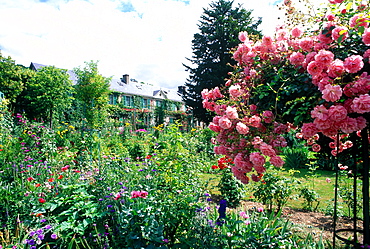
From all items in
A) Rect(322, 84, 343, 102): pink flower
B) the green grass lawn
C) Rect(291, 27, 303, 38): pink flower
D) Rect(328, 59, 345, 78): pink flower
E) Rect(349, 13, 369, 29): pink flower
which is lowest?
the green grass lawn

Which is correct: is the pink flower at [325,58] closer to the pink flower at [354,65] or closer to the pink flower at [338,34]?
the pink flower at [354,65]

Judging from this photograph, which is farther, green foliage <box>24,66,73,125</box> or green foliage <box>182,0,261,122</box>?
green foliage <box>182,0,261,122</box>

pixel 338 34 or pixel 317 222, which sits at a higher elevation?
pixel 338 34

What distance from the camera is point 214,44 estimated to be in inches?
629

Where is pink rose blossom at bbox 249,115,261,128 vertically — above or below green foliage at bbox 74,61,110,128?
below

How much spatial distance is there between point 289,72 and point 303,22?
961mm

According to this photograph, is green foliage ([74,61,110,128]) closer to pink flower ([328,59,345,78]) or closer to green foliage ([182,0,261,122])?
green foliage ([182,0,261,122])

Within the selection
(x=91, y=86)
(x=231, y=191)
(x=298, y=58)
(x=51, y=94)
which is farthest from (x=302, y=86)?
(x=91, y=86)

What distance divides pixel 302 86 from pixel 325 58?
310 mm

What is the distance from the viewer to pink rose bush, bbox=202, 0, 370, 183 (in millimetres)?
1457

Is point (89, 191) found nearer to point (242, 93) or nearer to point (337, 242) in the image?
point (242, 93)

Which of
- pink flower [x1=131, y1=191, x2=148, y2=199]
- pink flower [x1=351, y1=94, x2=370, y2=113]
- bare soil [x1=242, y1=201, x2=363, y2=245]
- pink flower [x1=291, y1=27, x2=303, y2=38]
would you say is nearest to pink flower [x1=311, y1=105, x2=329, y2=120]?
pink flower [x1=351, y1=94, x2=370, y2=113]

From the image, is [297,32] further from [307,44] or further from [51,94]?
[51,94]

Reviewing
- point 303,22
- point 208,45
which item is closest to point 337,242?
point 303,22
